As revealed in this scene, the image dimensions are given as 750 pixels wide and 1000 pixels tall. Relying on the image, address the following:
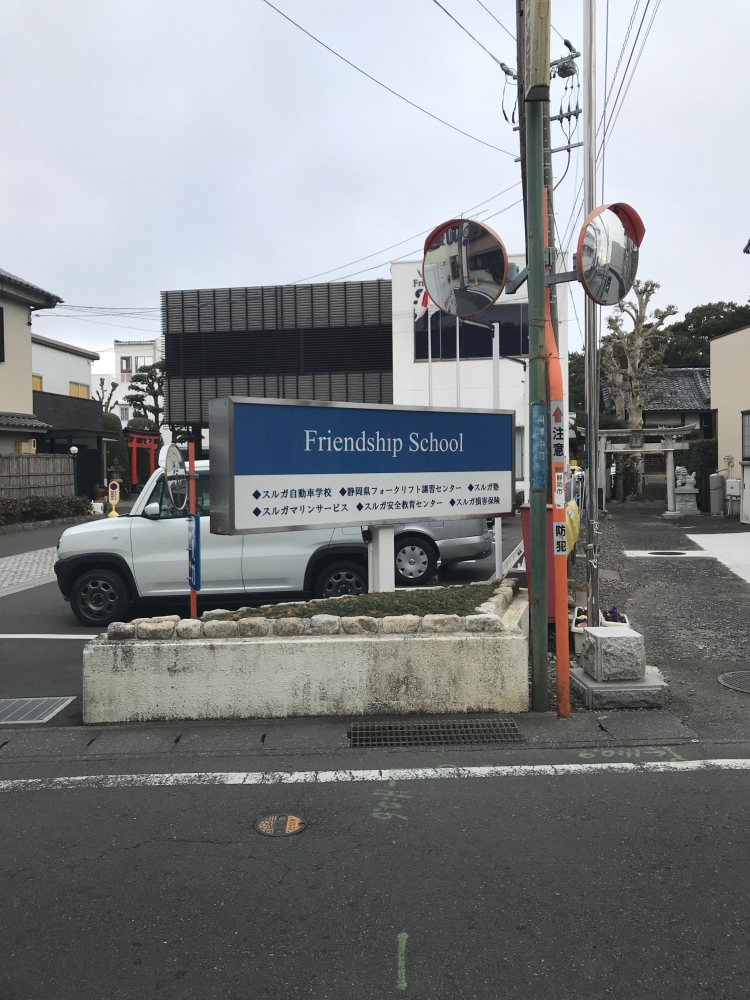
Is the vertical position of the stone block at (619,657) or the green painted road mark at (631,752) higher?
the stone block at (619,657)

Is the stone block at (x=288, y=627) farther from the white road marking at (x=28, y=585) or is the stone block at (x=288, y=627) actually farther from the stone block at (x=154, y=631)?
the white road marking at (x=28, y=585)

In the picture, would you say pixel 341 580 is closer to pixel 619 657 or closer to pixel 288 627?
pixel 288 627

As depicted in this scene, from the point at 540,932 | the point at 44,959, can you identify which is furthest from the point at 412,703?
the point at 44,959

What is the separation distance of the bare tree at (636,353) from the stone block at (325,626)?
31561 mm

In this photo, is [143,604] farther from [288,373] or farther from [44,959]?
[288,373]

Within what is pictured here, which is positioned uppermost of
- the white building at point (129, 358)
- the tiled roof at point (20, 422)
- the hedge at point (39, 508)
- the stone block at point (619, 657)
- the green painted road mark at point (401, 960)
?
the white building at point (129, 358)

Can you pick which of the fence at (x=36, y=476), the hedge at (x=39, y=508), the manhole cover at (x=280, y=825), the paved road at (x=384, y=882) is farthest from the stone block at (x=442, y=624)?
the fence at (x=36, y=476)

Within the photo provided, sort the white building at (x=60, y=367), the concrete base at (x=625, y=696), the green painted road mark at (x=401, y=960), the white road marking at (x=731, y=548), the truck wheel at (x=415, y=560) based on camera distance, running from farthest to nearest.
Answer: the white building at (x=60, y=367) → the white road marking at (x=731, y=548) → the truck wheel at (x=415, y=560) → the concrete base at (x=625, y=696) → the green painted road mark at (x=401, y=960)

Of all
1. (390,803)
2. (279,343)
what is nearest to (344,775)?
(390,803)

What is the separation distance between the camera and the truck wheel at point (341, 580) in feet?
30.4

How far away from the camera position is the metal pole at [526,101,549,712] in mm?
5582

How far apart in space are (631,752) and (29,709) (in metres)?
4.41

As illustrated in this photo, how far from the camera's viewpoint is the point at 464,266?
661 centimetres

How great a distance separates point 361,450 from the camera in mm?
6855
